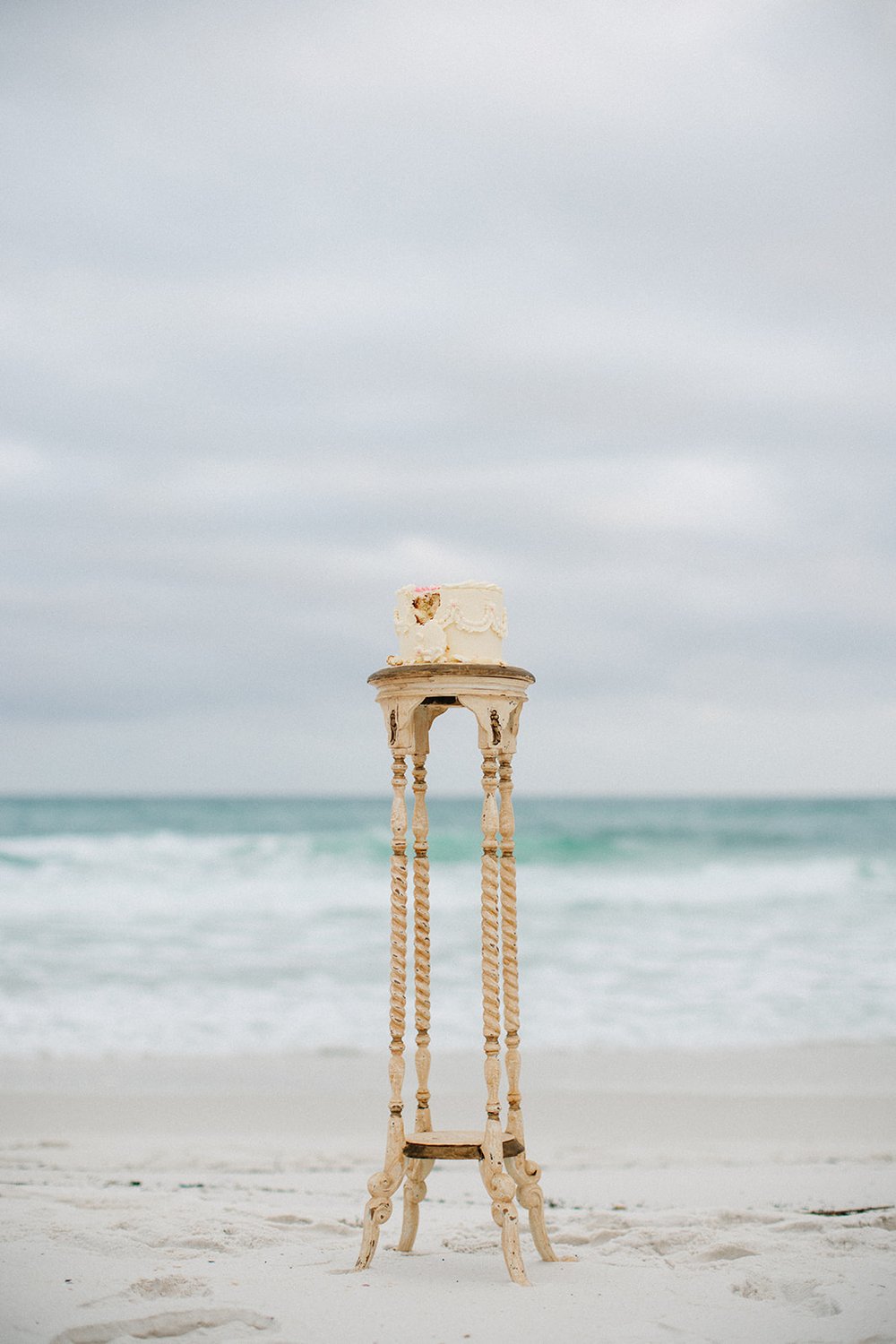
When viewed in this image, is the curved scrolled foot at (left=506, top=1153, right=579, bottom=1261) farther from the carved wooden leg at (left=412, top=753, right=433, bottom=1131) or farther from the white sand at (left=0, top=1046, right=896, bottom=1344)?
the carved wooden leg at (left=412, top=753, right=433, bottom=1131)

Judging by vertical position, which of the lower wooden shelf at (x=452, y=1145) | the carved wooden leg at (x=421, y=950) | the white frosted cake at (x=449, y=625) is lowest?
the lower wooden shelf at (x=452, y=1145)

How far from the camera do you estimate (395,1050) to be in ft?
14.4

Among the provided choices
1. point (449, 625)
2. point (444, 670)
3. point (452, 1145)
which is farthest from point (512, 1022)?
point (449, 625)

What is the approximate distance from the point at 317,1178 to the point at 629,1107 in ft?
7.77

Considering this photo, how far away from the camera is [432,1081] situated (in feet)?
27.0

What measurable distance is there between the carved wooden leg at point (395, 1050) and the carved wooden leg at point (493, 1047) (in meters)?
0.29

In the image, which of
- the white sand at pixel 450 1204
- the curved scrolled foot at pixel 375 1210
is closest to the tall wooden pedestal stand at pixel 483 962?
the curved scrolled foot at pixel 375 1210

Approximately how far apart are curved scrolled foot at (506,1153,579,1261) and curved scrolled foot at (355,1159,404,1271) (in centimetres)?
42

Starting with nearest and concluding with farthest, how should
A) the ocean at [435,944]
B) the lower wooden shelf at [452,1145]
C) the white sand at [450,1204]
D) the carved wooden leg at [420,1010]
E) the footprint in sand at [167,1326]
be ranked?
the footprint in sand at [167,1326], the white sand at [450,1204], the lower wooden shelf at [452,1145], the carved wooden leg at [420,1010], the ocean at [435,944]

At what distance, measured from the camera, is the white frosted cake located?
4.32m

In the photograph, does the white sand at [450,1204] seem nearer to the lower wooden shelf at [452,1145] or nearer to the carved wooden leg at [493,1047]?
the carved wooden leg at [493,1047]

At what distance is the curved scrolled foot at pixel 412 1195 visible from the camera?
4.37 m

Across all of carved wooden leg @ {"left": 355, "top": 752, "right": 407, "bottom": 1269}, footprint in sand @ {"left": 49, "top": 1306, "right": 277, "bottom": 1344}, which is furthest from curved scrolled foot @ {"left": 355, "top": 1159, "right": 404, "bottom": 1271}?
footprint in sand @ {"left": 49, "top": 1306, "right": 277, "bottom": 1344}

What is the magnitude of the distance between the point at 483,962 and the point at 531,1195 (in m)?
0.88
